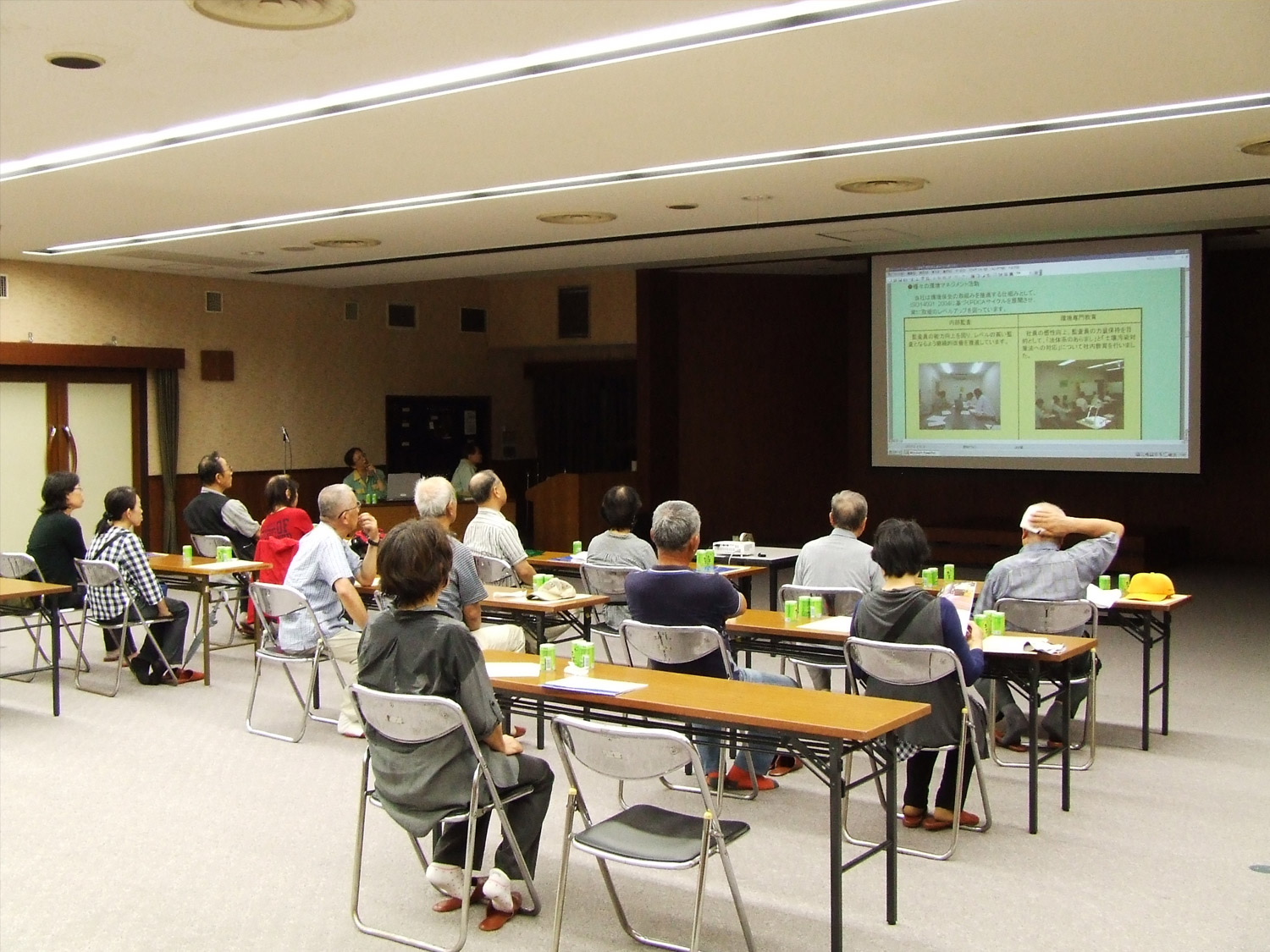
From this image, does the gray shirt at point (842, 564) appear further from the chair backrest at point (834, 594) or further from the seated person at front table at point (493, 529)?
the seated person at front table at point (493, 529)

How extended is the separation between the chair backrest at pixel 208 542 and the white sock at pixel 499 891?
191 inches

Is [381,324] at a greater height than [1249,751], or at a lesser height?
greater

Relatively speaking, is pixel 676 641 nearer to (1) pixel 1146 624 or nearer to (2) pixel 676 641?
(2) pixel 676 641

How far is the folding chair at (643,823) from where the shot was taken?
304 centimetres

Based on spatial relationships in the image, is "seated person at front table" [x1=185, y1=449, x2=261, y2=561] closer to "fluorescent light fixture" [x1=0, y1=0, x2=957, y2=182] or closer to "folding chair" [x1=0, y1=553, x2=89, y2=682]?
"folding chair" [x1=0, y1=553, x2=89, y2=682]

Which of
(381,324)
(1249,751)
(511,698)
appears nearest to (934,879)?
(511,698)

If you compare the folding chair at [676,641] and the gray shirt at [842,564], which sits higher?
the gray shirt at [842,564]

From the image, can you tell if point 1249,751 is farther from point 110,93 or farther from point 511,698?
point 110,93

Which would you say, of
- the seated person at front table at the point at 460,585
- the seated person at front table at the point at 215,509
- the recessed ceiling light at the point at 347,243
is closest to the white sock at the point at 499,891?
the seated person at front table at the point at 460,585

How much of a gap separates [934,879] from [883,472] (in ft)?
33.5

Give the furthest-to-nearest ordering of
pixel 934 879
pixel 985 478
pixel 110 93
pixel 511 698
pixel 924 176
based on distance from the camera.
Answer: pixel 985 478, pixel 924 176, pixel 110 93, pixel 511 698, pixel 934 879

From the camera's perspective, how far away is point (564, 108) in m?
5.64

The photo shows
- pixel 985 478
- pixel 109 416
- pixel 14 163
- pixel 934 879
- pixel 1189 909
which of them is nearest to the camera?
pixel 1189 909

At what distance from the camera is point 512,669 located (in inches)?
163
